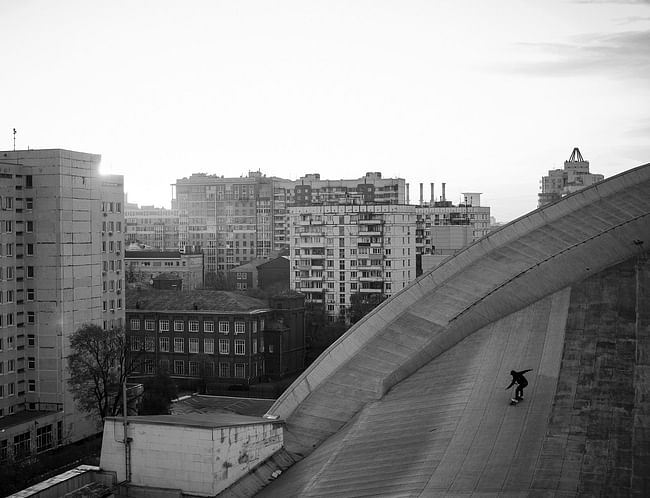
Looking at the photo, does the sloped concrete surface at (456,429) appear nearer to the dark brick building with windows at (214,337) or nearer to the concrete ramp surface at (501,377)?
the concrete ramp surface at (501,377)

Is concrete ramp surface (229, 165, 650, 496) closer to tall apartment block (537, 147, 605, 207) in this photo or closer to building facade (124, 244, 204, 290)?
building facade (124, 244, 204, 290)

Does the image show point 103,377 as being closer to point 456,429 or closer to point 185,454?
point 185,454

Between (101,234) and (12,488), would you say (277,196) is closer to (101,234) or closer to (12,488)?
(101,234)

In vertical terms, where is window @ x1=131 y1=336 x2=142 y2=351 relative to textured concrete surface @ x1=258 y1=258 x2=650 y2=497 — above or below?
below

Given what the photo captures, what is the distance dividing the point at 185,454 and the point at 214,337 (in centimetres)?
4604

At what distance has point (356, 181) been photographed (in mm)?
151625

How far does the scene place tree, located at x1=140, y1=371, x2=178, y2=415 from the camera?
4897 centimetres

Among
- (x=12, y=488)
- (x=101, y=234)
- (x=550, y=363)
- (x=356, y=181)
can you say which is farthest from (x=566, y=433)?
(x=356, y=181)

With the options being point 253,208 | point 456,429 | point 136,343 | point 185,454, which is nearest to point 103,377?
point 136,343

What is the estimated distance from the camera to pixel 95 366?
55.1 metres

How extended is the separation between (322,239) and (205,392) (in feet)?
96.7

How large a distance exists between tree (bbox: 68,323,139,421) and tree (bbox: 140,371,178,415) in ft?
5.63

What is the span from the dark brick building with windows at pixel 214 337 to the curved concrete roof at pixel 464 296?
37.0 meters

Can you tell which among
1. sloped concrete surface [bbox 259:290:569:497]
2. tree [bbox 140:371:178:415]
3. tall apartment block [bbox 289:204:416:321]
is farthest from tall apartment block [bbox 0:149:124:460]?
tall apartment block [bbox 289:204:416:321]
